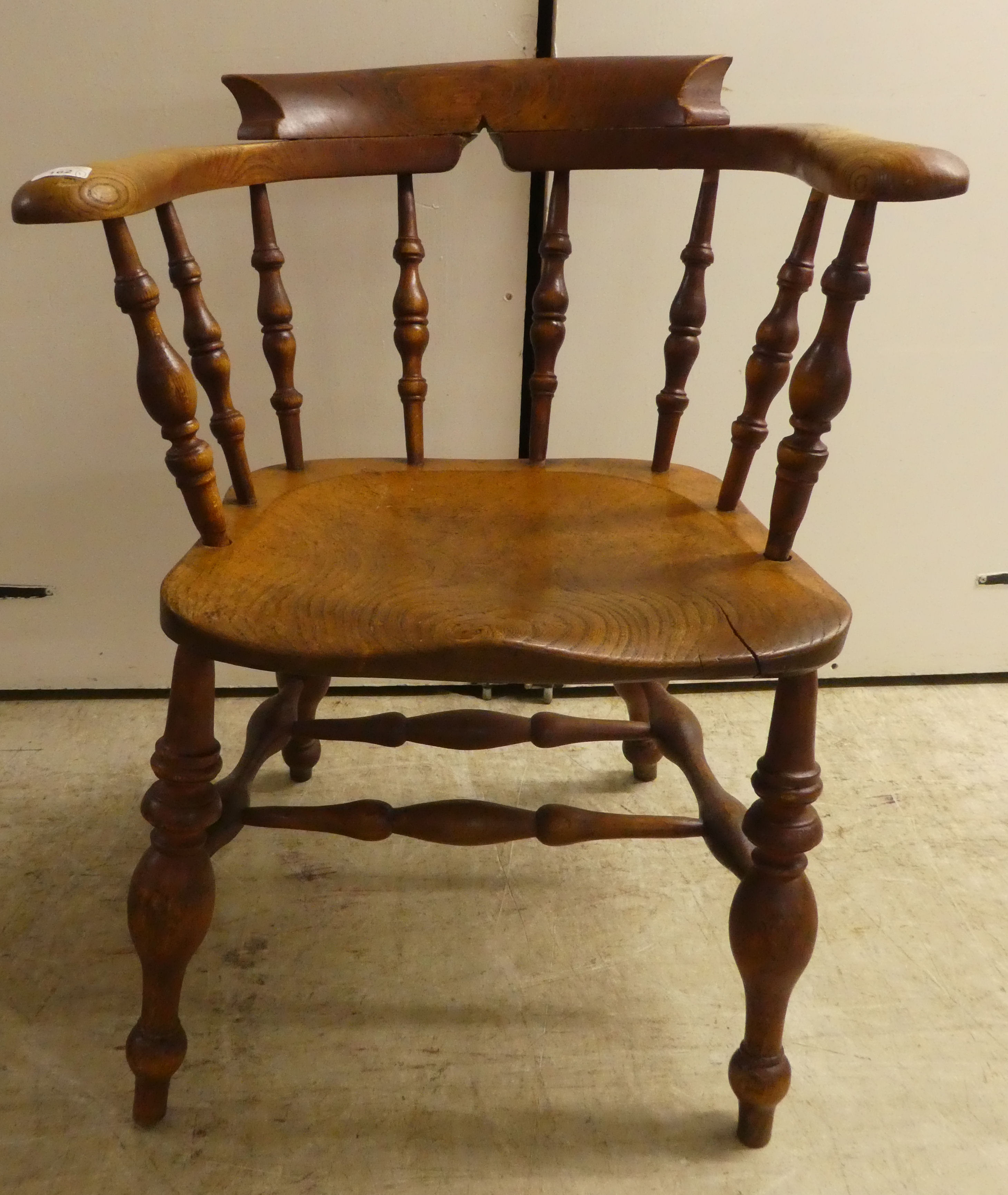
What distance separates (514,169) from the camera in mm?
1046

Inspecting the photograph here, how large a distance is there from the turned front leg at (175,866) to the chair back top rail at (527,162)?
329mm

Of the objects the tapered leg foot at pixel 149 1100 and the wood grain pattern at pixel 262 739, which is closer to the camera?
the tapered leg foot at pixel 149 1100

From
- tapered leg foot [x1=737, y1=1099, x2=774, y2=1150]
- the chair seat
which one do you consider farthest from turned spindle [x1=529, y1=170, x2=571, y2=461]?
tapered leg foot [x1=737, y1=1099, x2=774, y2=1150]

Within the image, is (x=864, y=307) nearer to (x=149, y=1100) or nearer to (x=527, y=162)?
(x=527, y=162)

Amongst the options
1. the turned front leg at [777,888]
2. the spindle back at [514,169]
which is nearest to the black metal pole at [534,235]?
the spindle back at [514,169]

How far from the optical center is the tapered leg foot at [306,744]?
3.91 ft

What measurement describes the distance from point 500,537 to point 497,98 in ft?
1.49

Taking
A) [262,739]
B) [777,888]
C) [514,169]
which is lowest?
[262,739]

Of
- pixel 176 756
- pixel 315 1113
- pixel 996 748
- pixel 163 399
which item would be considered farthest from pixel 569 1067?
pixel 996 748

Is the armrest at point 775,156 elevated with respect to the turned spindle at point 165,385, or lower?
elevated

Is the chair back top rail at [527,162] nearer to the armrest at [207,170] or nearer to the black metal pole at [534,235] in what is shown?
the armrest at [207,170]

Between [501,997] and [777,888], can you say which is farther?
[501,997]

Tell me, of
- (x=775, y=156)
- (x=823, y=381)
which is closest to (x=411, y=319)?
(x=775, y=156)

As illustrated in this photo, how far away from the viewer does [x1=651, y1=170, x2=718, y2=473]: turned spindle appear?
1011mm
